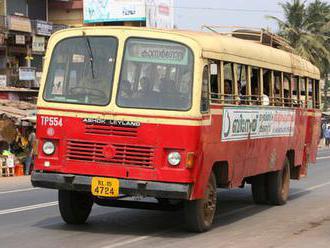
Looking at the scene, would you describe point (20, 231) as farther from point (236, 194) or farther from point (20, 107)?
point (20, 107)

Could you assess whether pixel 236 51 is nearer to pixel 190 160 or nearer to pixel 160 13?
pixel 190 160

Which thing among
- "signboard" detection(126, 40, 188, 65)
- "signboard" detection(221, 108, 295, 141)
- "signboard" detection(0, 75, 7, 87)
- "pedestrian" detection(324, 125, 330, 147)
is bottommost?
"pedestrian" detection(324, 125, 330, 147)

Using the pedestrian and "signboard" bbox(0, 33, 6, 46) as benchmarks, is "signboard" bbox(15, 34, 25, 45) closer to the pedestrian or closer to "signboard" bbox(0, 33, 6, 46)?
"signboard" bbox(0, 33, 6, 46)

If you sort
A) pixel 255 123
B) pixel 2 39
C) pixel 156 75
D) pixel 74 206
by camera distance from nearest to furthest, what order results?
pixel 156 75
pixel 74 206
pixel 255 123
pixel 2 39

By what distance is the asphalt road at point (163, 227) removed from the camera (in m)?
8.62

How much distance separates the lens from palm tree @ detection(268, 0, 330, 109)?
47.6 meters

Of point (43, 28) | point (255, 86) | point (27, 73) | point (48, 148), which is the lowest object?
point (48, 148)

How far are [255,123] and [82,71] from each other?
10.5 feet

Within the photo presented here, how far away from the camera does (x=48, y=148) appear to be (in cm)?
896


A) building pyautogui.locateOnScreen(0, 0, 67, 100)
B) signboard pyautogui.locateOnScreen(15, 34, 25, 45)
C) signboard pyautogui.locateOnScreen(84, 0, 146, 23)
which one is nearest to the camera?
building pyautogui.locateOnScreen(0, 0, 67, 100)

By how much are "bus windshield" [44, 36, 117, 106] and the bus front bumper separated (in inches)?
39.3

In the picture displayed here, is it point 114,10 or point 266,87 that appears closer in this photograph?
point 266,87

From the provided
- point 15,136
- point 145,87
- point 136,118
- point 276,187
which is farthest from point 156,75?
point 15,136

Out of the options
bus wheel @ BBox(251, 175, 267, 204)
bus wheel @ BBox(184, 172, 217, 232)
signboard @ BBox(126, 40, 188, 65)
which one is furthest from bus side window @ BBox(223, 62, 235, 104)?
bus wheel @ BBox(251, 175, 267, 204)
